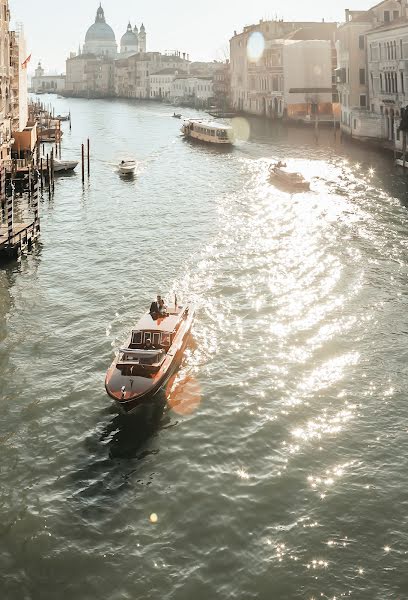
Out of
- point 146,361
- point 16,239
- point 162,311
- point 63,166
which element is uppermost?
point 63,166

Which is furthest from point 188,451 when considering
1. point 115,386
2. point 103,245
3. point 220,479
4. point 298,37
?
point 298,37

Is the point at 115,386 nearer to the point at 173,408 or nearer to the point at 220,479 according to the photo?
the point at 173,408

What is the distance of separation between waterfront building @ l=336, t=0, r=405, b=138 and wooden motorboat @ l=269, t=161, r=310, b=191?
933 inches

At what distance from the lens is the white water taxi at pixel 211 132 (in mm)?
92438

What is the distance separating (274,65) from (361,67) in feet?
151

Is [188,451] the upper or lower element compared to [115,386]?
lower

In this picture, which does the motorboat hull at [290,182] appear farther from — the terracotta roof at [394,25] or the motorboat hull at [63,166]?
the terracotta roof at [394,25]

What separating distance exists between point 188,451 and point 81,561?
5.12 m

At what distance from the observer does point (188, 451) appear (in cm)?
1909

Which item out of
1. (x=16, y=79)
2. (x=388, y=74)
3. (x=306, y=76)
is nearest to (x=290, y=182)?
(x=388, y=74)

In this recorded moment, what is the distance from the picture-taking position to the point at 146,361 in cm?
2164

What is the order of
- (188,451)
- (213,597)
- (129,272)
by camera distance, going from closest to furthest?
(213,597) → (188,451) → (129,272)

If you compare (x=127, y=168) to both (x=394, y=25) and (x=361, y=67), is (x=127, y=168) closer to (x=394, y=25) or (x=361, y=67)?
(x=394, y=25)

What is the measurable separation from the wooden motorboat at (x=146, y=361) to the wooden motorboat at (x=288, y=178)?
3504cm
